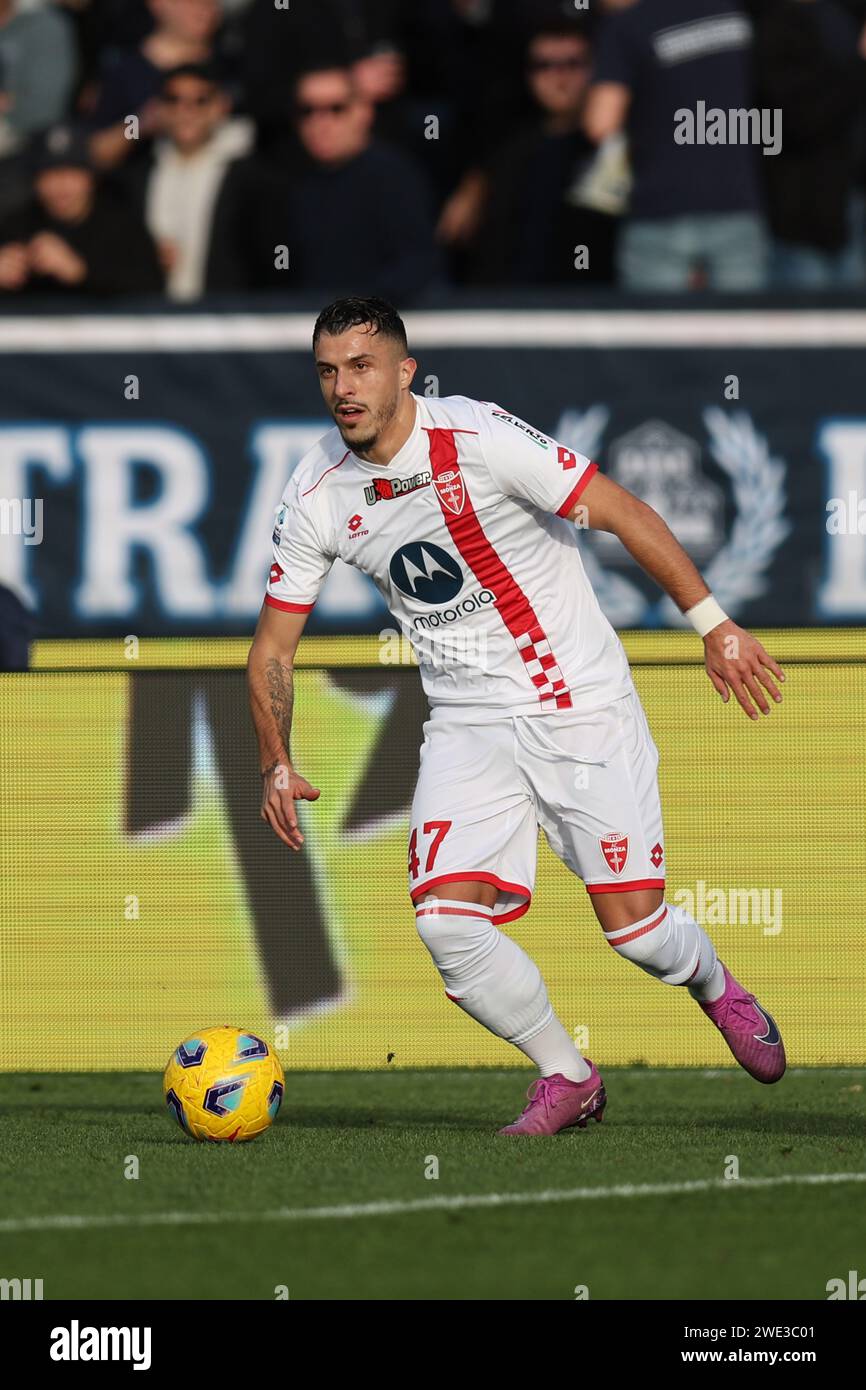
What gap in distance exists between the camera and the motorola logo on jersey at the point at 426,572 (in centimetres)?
709

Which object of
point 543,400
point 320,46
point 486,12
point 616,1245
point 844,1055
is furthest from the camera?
point 486,12

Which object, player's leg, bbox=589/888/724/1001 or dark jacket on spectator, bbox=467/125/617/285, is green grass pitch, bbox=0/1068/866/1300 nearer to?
player's leg, bbox=589/888/724/1001

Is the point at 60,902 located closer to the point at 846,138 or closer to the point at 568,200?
the point at 568,200

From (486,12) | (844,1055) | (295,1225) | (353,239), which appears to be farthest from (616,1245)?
(486,12)

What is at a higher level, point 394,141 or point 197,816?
point 394,141

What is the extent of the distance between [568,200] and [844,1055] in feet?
17.8

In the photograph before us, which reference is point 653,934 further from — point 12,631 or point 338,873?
point 12,631

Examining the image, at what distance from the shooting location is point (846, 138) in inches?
505

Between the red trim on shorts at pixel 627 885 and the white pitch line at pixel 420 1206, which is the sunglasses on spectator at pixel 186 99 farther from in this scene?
the white pitch line at pixel 420 1206

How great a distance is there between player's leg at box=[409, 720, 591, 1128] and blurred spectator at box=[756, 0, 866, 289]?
6.11 meters

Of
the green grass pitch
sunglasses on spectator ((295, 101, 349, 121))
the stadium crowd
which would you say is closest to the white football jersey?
the green grass pitch

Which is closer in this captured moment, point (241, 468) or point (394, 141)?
point (241, 468)

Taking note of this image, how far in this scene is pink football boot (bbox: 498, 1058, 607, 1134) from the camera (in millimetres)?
7234

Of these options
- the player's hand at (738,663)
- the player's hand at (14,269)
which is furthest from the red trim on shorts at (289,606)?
the player's hand at (14,269)
